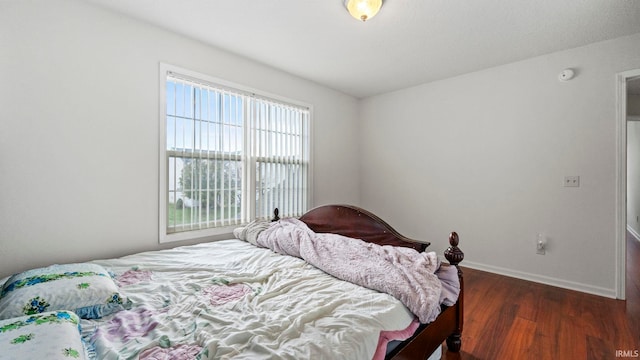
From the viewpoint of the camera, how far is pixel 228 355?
2.87ft

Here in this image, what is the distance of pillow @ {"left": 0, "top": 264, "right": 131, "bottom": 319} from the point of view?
1116mm

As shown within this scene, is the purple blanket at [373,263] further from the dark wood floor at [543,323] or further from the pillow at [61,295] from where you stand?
the pillow at [61,295]

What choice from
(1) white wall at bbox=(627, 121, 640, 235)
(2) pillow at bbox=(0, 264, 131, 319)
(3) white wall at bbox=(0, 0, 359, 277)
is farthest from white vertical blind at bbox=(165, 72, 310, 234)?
(1) white wall at bbox=(627, 121, 640, 235)

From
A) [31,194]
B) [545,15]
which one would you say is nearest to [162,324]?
[31,194]

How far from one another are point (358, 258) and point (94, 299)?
1319 mm

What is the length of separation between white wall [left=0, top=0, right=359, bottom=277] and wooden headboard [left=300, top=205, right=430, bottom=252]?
1.42 metres

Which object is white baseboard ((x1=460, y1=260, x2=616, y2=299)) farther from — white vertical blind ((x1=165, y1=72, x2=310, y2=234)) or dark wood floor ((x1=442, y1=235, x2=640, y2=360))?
white vertical blind ((x1=165, y1=72, x2=310, y2=234))

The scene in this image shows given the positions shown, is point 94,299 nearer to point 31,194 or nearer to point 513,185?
point 31,194

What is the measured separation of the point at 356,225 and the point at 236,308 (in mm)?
1144

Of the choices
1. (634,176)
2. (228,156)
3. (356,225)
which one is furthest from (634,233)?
(228,156)

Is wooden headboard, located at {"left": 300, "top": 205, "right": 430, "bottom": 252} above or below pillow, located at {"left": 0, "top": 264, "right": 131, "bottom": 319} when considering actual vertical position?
above

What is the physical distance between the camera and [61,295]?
1174 millimetres

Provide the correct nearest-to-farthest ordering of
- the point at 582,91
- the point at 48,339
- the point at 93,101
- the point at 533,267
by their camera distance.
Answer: the point at 48,339
the point at 93,101
the point at 582,91
the point at 533,267

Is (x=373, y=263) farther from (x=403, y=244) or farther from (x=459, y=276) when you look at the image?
(x=459, y=276)
